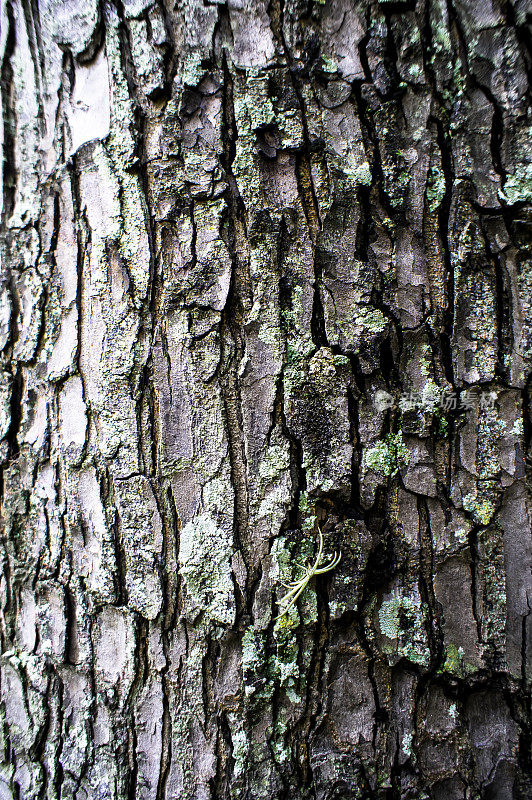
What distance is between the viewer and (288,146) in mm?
1034

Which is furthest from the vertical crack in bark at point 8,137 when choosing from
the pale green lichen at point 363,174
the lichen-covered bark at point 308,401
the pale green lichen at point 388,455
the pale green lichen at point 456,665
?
the pale green lichen at point 456,665

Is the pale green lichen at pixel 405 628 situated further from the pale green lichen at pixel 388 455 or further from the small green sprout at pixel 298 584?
the pale green lichen at pixel 388 455

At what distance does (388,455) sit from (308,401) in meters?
0.23

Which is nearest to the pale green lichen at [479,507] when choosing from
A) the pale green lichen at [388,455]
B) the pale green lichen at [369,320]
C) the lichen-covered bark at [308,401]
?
the lichen-covered bark at [308,401]

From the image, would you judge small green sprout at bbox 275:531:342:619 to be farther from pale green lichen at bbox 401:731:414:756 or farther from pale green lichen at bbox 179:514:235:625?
pale green lichen at bbox 401:731:414:756

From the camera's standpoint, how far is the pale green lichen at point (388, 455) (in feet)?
3.45

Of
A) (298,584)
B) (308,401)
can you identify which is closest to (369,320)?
(308,401)

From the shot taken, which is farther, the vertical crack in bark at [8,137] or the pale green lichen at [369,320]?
the vertical crack in bark at [8,137]

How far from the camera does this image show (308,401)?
1038 mm

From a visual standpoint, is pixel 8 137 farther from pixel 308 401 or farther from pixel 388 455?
pixel 388 455

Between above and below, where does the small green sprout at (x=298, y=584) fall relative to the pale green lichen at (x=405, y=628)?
above

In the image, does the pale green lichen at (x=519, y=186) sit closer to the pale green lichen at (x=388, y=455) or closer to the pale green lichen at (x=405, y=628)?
the pale green lichen at (x=388, y=455)

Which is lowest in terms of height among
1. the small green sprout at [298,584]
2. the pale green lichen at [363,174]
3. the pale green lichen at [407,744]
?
the pale green lichen at [407,744]

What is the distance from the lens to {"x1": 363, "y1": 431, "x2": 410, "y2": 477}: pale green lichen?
1052 millimetres
